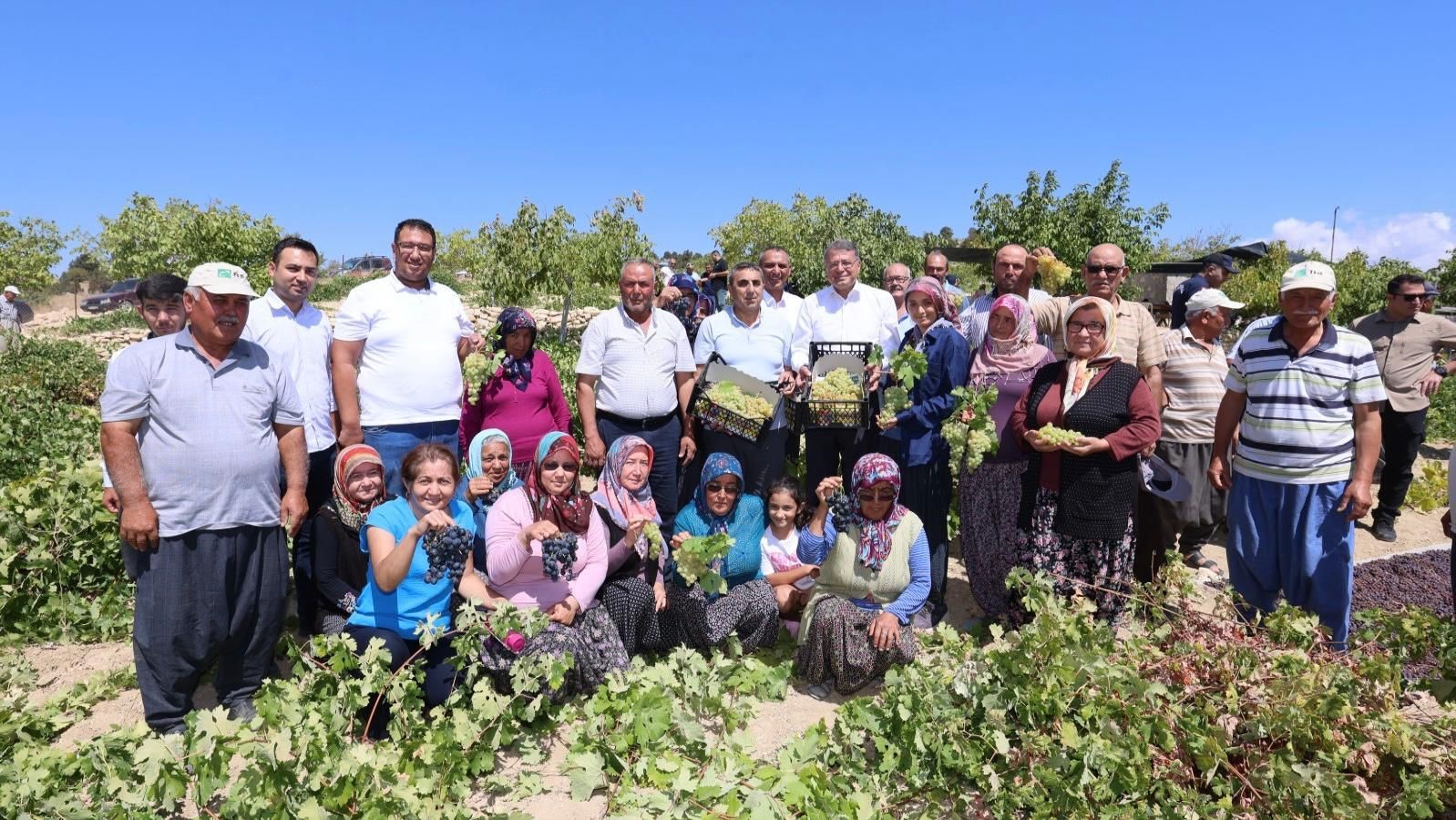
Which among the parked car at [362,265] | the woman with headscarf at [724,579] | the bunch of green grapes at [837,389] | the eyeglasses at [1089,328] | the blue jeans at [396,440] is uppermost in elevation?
the parked car at [362,265]

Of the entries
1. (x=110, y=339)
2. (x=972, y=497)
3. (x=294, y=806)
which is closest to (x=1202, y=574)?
(x=972, y=497)

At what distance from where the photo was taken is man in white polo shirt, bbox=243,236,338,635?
4016mm

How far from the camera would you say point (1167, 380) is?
514cm

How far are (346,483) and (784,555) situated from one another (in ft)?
7.67

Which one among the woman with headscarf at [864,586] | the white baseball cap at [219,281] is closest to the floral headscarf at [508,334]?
the white baseball cap at [219,281]

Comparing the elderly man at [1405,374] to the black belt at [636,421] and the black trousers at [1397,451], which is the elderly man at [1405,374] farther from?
the black belt at [636,421]

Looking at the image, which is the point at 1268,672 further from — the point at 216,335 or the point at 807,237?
the point at 807,237

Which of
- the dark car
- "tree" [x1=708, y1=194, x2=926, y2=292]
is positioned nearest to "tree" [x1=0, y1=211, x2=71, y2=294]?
the dark car

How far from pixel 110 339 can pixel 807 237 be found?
73.6 ft

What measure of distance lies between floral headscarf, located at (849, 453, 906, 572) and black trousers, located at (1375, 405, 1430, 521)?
5183 mm

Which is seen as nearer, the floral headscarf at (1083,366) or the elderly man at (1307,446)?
the elderly man at (1307,446)

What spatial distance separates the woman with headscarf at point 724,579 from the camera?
157 inches

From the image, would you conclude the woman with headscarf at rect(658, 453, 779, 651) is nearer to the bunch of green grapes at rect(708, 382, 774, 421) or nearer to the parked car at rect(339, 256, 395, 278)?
the bunch of green grapes at rect(708, 382, 774, 421)

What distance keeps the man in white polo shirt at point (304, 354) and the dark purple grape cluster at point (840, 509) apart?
273 cm
